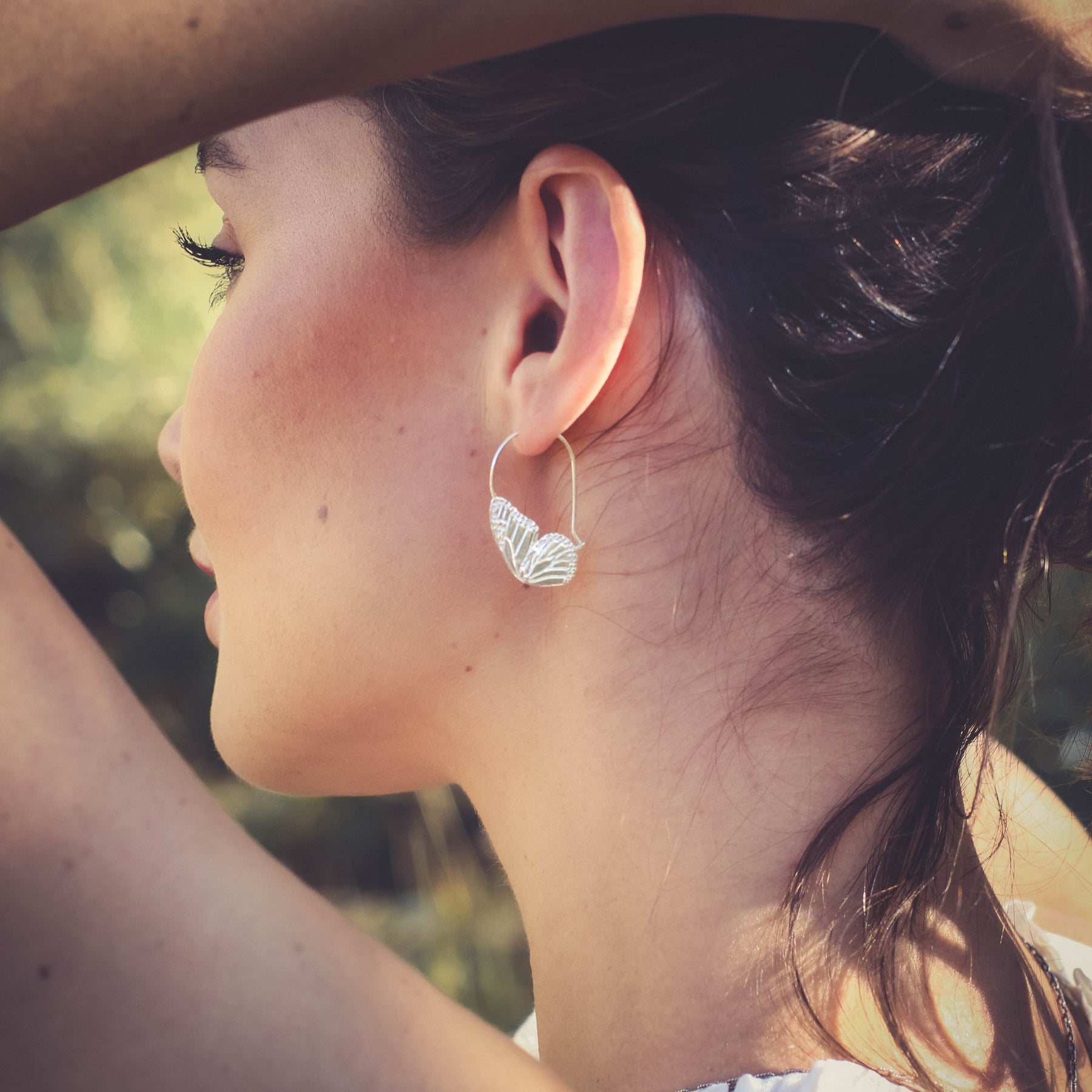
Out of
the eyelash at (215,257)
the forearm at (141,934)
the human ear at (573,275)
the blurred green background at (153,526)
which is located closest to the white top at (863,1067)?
the forearm at (141,934)

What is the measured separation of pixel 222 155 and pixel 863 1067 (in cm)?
131

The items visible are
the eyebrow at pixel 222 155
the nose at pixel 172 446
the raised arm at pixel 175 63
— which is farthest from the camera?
the nose at pixel 172 446

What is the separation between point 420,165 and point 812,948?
960 mm

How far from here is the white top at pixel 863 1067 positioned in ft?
2.95

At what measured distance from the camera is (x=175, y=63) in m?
0.59

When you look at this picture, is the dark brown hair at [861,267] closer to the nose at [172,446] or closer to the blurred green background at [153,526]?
the nose at [172,446]

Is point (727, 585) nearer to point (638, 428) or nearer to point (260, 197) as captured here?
point (638, 428)

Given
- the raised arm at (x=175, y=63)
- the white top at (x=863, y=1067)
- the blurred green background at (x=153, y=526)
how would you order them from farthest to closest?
the blurred green background at (x=153, y=526), the white top at (x=863, y=1067), the raised arm at (x=175, y=63)

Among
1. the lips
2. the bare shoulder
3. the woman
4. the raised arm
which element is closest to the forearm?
the raised arm

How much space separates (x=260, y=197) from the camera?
1.25 m

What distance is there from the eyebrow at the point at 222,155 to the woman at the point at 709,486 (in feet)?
0.22

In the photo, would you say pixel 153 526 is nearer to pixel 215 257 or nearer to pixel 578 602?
pixel 215 257

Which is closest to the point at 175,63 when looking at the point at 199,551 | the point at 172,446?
the point at 172,446

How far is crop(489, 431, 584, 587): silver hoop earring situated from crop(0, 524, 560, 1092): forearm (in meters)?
0.45
